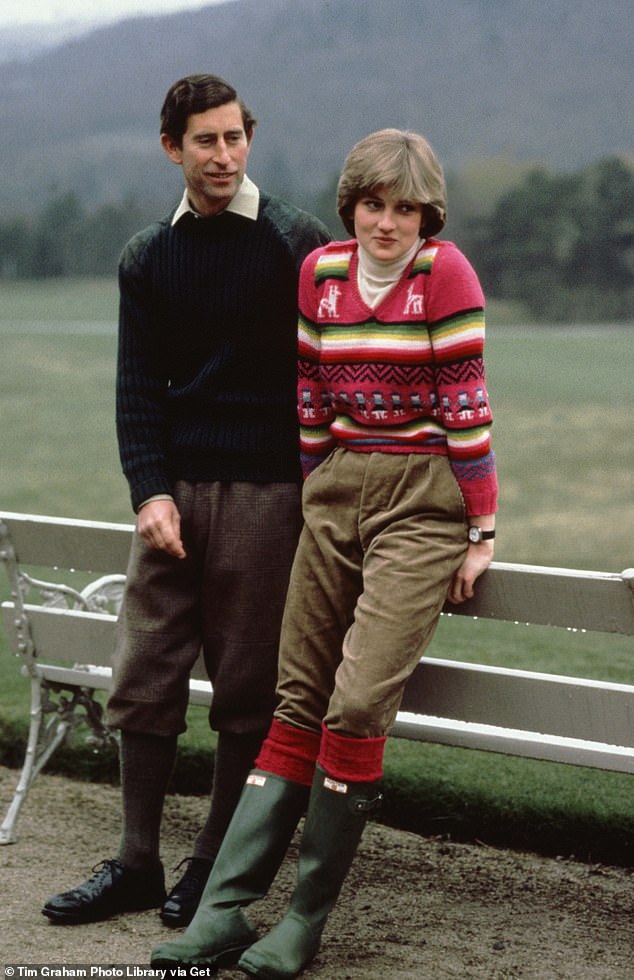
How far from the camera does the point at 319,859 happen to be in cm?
289

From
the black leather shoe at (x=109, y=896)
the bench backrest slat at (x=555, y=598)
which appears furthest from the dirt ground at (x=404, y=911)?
the bench backrest slat at (x=555, y=598)

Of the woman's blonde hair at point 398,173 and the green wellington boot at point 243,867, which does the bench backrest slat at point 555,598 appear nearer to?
the green wellington boot at point 243,867

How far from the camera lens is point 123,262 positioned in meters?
3.34

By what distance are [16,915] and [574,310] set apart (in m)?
53.0

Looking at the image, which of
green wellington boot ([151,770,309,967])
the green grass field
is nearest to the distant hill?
the green grass field

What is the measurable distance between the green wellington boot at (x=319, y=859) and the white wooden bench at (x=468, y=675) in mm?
417

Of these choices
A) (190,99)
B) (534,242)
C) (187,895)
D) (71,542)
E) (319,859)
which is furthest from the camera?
(534,242)

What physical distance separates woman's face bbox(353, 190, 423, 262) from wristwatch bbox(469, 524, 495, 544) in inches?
22.0

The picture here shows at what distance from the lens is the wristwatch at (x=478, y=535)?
2.96 metres

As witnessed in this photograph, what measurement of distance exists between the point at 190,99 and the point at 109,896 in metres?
1.74

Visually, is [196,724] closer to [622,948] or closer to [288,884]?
[288,884]

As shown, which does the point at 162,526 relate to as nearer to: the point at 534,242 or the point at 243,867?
the point at 243,867

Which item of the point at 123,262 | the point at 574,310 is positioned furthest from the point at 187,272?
the point at 574,310

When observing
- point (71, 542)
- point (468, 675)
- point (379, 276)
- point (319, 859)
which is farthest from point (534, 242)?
point (319, 859)
